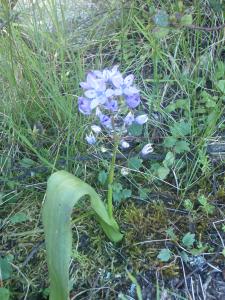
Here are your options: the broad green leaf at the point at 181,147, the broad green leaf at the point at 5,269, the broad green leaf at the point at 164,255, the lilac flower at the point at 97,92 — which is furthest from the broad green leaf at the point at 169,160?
the broad green leaf at the point at 5,269

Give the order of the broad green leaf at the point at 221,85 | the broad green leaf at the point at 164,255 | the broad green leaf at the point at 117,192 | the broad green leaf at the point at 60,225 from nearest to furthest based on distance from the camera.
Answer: the broad green leaf at the point at 60,225 → the broad green leaf at the point at 164,255 → the broad green leaf at the point at 117,192 → the broad green leaf at the point at 221,85

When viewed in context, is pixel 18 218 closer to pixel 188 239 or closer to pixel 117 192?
pixel 117 192

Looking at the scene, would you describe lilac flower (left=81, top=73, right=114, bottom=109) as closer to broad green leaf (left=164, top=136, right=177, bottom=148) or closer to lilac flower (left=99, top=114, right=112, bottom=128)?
lilac flower (left=99, top=114, right=112, bottom=128)

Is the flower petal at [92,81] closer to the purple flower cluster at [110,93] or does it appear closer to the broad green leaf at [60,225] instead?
the purple flower cluster at [110,93]

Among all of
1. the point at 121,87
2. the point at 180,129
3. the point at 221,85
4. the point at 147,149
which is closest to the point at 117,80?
the point at 121,87

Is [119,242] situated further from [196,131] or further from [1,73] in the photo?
[1,73]
